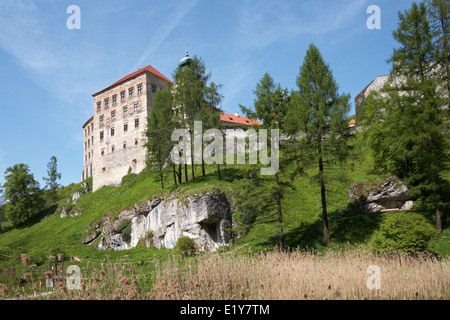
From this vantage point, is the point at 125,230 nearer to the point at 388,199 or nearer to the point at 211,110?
the point at 211,110

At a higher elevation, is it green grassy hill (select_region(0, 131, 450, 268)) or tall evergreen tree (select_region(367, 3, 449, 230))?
tall evergreen tree (select_region(367, 3, 449, 230))

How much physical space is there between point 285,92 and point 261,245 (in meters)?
10.3

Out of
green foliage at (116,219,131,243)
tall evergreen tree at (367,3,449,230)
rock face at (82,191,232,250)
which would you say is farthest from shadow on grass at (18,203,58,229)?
tall evergreen tree at (367,3,449,230)

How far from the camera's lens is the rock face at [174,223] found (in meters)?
23.9

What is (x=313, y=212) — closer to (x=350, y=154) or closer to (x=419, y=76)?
A: (x=350, y=154)

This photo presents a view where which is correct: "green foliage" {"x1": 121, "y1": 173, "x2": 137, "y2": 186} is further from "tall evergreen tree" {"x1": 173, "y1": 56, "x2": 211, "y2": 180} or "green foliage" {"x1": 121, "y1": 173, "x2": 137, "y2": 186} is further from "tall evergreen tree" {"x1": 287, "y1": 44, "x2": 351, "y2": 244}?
"tall evergreen tree" {"x1": 287, "y1": 44, "x2": 351, "y2": 244}

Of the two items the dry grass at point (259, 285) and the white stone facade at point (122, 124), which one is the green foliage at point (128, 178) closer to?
the white stone facade at point (122, 124)

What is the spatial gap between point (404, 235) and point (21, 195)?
215 feet

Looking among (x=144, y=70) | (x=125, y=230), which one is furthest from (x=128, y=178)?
(x=125, y=230)

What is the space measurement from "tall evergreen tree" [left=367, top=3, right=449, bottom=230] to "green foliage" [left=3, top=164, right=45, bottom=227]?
61.2 metres

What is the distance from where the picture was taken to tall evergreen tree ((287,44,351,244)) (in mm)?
18156

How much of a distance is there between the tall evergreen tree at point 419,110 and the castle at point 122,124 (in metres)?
35.1

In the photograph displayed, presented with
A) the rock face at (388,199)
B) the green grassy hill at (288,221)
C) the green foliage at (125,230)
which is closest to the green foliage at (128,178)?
the green grassy hill at (288,221)
